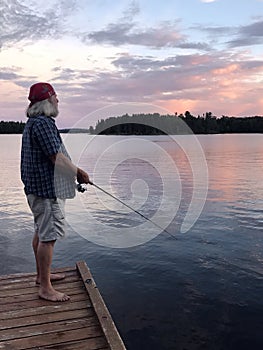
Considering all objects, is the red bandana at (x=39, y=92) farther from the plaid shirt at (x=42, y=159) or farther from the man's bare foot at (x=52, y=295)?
the man's bare foot at (x=52, y=295)

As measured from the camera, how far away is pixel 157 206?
1373 cm

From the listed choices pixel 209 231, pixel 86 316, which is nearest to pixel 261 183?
pixel 209 231

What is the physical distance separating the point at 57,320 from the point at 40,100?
235 cm

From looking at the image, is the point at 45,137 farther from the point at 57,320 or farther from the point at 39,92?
the point at 57,320

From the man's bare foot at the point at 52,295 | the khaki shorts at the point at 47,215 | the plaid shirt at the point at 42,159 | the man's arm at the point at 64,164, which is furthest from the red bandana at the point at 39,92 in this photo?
the man's bare foot at the point at 52,295

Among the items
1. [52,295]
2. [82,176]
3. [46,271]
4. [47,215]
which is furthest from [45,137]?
[52,295]

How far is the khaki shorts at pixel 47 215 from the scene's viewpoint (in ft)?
13.1

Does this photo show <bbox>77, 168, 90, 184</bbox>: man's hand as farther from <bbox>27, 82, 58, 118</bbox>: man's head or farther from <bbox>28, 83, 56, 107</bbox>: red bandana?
<bbox>28, 83, 56, 107</bbox>: red bandana

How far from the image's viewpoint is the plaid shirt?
3844mm

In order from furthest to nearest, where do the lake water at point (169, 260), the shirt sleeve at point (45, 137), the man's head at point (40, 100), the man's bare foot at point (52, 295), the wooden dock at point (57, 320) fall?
the lake water at point (169, 260), the man's bare foot at point (52, 295), the man's head at point (40, 100), the shirt sleeve at point (45, 137), the wooden dock at point (57, 320)

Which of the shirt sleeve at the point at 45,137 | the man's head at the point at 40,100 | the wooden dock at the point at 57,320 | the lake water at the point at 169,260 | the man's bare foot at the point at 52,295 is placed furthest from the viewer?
the lake water at the point at 169,260

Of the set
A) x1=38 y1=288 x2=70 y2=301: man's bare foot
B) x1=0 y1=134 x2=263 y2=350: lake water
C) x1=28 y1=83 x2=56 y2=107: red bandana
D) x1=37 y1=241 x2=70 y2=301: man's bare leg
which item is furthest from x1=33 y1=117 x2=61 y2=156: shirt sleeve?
x1=0 y1=134 x2=263 y2=350: lake water

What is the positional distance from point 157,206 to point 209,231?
148 inches

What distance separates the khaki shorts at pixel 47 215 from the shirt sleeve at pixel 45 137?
1.76 feet
